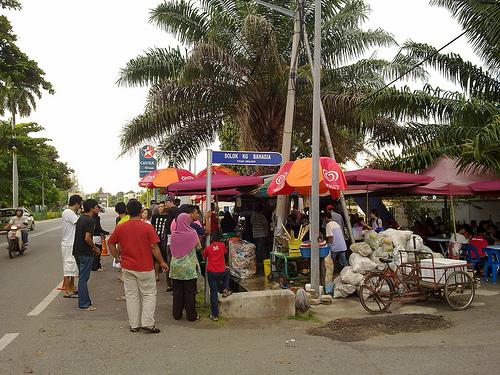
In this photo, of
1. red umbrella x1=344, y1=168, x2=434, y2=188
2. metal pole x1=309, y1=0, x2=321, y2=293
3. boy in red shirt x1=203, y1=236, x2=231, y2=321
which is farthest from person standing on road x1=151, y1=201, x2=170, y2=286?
red umbrella x1=344, y1=168, x2=434, y2=188

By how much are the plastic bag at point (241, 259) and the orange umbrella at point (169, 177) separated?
3.10 meters

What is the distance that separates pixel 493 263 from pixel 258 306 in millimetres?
5881

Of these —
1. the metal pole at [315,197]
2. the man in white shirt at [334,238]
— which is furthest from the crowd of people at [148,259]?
the man in white shirt at [334,238]

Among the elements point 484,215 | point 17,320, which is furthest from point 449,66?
point 17,320

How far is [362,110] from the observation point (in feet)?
41.5

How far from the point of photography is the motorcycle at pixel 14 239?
15242 millimetres

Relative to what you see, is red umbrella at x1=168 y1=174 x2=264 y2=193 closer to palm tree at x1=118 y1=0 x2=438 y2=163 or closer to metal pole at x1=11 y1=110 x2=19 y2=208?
palm tree at x1=118 y1=0 x2=438 y2=163

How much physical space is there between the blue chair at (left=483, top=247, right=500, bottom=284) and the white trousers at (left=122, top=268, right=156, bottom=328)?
24.1 feet

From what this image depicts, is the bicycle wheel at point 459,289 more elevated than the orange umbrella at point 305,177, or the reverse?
the orange umbrella at point 305,177

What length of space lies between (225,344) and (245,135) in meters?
9.30

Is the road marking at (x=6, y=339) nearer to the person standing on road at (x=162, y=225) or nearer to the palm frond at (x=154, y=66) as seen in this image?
the person standing on road at (x=162, y=225)

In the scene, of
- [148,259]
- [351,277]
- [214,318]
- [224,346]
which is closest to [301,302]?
[214,318]

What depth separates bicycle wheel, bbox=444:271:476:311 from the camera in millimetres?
7688

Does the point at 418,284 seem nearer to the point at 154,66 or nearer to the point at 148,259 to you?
the point at 148,259
